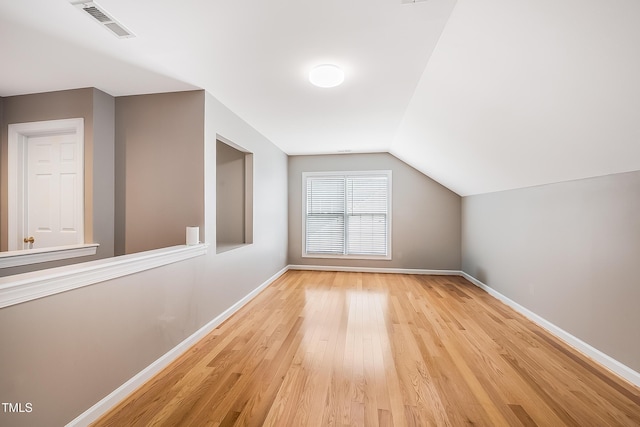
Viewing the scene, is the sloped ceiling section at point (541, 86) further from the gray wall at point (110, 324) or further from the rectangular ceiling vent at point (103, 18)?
the gray wall at point (110, 324)

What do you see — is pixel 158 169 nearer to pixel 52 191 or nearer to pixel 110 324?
pixel 52 191

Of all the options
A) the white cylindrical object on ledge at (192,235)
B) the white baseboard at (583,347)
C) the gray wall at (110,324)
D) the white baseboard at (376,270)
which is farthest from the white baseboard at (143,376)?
the white baseboard at (583,347)

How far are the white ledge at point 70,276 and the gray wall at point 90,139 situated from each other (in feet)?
3.62

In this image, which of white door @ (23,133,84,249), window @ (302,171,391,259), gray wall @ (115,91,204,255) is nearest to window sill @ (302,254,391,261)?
window @ (302,171,391,259)

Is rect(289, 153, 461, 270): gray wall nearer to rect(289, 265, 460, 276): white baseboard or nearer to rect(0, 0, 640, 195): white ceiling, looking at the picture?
rect(289, 265, 460, 276): white baseboard

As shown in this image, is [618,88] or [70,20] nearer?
[618,88]

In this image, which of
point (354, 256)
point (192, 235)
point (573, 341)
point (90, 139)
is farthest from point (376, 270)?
point (90, 139)

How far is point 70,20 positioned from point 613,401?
13.7 feet

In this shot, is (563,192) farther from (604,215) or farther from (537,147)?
Answer: (537,147)

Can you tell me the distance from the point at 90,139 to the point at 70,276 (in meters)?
1.83

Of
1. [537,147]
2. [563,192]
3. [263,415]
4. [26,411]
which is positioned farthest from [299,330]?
[563,192]

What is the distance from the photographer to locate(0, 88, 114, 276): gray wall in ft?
8.78

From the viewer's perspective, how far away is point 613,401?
173cm

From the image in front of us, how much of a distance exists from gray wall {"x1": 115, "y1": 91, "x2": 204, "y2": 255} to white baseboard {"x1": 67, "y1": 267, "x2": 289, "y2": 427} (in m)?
0.92
